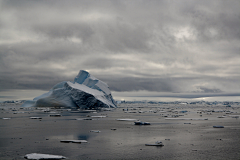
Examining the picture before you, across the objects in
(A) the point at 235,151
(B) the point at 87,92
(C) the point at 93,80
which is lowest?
(A) the point at 235,151

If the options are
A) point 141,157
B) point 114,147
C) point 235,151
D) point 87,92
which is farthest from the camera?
point 87,92

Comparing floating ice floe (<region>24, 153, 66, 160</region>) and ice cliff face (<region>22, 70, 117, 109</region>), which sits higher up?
ice cliff face (<region>22, 70, 117, 109</region>)

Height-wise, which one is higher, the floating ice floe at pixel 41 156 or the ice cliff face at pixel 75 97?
the ice cliff face at pixel 75 97

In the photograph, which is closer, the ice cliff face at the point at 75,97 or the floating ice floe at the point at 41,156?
the floating ice floe at the point at 41,156

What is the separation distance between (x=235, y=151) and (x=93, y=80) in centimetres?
4861

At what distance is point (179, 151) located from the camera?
8648 mm

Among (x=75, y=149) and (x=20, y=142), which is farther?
(x=20, y=142)

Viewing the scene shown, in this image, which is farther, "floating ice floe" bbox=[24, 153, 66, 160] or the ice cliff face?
the ice cliff face

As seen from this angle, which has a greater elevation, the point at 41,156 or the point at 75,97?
the point at 75,97

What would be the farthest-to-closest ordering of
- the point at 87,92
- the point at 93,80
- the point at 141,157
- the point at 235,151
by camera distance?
1. the point at 93,80
2. the point at 87,92
3. the point at 235,151
4. the point at 141,157

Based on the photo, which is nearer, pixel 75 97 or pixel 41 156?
pixel 41 156

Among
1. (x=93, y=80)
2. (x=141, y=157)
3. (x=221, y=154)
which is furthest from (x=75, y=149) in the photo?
(x=93, y=80)

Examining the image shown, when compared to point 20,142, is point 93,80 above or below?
above

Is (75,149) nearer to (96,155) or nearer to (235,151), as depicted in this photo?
(96,155)
